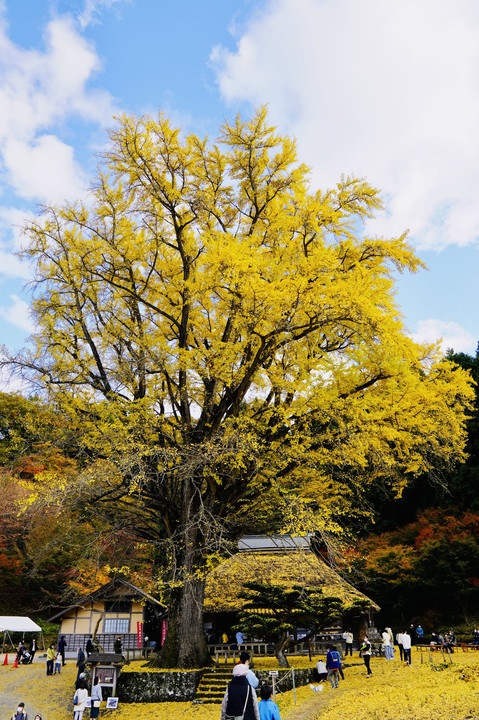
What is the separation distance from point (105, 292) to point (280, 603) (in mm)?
10006

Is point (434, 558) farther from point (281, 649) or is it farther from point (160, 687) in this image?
point (160, 687)

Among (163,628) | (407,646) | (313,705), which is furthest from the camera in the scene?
(163,628)

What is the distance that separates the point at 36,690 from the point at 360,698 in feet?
36.7

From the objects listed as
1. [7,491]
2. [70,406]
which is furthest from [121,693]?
[7,491]

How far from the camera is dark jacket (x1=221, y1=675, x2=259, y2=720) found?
209 inches

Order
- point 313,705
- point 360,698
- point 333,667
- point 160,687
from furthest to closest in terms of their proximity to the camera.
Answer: point 333,667
point 160,687
point 313,705
point 360,698

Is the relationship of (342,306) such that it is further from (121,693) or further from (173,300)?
(121,693)

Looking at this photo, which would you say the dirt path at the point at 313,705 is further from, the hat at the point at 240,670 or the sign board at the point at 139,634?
the sign board at the point at 139,634

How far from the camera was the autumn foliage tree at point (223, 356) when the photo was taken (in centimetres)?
1182

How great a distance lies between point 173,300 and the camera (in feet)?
47.9

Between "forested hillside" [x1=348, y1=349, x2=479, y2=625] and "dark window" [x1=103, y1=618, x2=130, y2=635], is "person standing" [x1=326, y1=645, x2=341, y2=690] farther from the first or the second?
"dark window" [x1=103, y1=618, x2=130, y2=635]

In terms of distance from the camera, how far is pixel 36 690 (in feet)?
51.9

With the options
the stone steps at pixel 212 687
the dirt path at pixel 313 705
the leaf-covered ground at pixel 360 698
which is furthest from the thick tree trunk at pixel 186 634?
the dirt path at pixel 313 705

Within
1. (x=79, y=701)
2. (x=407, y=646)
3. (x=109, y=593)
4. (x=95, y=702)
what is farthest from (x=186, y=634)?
(x=109, y=593)
